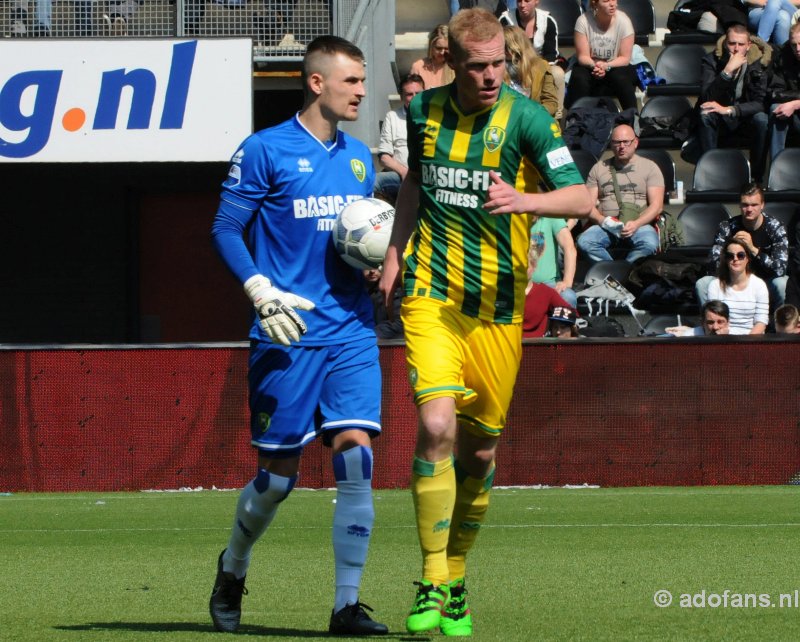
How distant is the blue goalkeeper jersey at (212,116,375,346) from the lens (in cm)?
582

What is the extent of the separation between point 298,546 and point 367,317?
2971mm

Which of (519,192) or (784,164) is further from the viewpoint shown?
(784,164)

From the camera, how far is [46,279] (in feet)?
66.8

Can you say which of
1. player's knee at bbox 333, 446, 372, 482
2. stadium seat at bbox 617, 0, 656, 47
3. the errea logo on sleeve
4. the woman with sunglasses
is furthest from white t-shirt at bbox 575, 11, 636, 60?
player's knee at bbox 333, 446, 372, 482

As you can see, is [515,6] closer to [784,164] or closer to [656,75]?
[656,75]

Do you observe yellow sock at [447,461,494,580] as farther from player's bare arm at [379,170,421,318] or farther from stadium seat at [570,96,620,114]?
stadium seat at [570,96,620,114]

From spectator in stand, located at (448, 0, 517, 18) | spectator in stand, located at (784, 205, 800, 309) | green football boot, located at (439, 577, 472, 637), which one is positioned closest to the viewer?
green football boot, located at (439, 577, 472, 637)

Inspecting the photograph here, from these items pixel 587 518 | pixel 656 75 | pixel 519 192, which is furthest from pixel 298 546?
pixel 656 75

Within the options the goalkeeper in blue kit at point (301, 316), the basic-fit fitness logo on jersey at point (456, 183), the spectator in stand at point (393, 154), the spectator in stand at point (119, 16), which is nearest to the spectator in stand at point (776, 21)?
the spectator in stand at point (393, 154)

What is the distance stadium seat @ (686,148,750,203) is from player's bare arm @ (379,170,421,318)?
1093cm

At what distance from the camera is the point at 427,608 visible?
512 centimetres

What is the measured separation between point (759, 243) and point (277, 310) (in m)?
9.25

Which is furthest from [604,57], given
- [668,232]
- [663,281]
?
[663,281]

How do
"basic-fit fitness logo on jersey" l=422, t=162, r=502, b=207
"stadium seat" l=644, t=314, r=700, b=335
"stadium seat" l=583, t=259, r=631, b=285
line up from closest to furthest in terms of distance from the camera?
"basic-fit fitness logo on jersey" l=422, t=162, r=502, b=207, "stadium seat" l=644, t=314, r=700, b=335, "stadium seat" l=583, t=259, r=631, b=285
